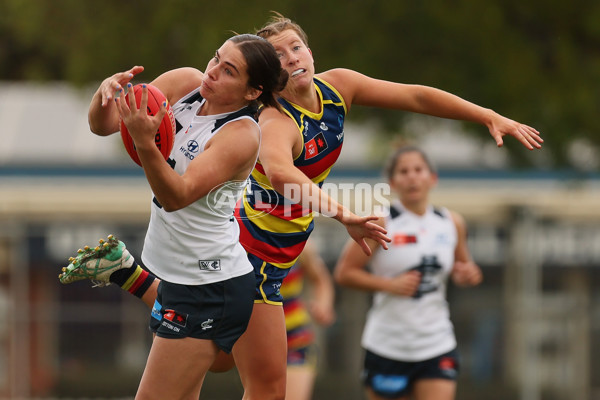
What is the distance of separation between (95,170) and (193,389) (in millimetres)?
13322

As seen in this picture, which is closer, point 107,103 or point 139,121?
point 139,121

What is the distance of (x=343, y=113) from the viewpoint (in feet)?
15.7

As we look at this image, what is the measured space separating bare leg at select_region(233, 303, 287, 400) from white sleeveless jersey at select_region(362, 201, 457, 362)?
5.88 ft

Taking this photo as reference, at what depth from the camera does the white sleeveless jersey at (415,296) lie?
20.5 ft

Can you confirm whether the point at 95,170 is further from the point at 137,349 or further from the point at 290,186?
the point at 290,186

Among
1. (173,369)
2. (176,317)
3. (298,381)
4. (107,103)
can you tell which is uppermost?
(107,103)

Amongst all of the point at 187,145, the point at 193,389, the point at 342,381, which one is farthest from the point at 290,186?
the point at 342,381

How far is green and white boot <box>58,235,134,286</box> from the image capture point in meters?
4.57

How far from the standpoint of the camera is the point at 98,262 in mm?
4617

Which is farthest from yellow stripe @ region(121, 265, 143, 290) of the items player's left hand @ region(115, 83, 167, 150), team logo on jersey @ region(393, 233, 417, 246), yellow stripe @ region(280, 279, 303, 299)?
yellow stripe @ region(280, 279, 303, 299)

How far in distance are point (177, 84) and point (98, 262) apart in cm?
94

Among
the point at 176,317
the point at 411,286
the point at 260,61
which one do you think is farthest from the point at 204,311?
the point at 411,286

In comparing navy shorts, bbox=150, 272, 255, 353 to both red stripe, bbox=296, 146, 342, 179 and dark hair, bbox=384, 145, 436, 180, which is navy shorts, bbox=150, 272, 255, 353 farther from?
dark hair, bbox=384, 145, 436, 180

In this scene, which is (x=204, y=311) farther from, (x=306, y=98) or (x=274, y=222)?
(x=306, y=98)
